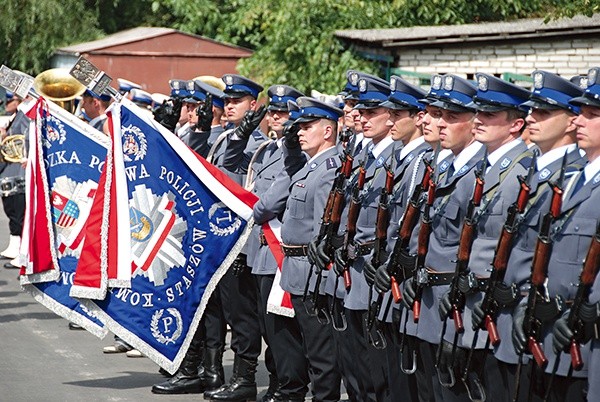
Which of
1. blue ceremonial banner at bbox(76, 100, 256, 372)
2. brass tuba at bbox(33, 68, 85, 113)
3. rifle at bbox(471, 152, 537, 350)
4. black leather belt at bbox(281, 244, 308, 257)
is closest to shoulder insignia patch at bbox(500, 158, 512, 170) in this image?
rifle at bbox(471, 152, 537, 350)

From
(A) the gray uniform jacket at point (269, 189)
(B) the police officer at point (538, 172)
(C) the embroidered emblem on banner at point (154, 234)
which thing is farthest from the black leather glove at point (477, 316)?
(C) the embroidered emblem on banner at point (154, 234)

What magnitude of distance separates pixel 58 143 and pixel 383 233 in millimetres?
3883

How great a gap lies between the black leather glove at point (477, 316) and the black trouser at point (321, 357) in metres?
2.34

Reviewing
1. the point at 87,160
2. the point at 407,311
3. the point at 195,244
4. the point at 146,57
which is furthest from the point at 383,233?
the point at 146,57

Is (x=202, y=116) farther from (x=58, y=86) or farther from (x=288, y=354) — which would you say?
(x=58, y=86)

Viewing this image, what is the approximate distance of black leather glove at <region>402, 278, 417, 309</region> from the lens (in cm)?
640

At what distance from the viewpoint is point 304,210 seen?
8.16 meters

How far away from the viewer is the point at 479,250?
5.94 metres

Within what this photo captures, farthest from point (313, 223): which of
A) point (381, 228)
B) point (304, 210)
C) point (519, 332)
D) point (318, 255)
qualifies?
point (519, 332)

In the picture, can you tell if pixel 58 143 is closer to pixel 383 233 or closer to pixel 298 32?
pixel 383 233

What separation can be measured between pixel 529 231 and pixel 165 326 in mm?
3817

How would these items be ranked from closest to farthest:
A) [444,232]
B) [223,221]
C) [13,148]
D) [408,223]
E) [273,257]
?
[444,232], [408,223], [273,257], [223,221], [13,148]

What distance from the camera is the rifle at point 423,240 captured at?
6371 millimetres

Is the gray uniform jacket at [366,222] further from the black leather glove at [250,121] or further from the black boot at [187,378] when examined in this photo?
the black boot at [187,378]
